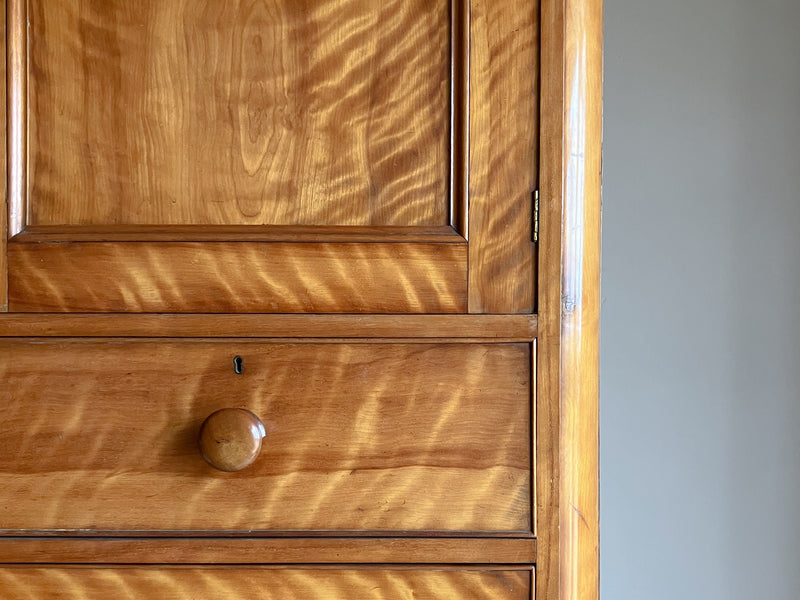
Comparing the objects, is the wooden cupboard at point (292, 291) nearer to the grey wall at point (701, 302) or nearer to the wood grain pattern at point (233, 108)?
the wood grain pattern at point (233, 108)

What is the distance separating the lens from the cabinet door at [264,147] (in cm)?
54

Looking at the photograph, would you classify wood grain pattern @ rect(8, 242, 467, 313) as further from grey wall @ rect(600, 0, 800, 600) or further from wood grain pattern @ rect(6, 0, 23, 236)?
grey wall @ rect(600, 0, 800, 600)

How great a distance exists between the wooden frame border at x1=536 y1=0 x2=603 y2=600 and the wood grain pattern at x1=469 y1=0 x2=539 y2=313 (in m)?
0.01

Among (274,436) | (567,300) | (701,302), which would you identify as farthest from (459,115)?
(701,302)

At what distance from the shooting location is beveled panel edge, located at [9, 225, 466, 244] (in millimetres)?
535

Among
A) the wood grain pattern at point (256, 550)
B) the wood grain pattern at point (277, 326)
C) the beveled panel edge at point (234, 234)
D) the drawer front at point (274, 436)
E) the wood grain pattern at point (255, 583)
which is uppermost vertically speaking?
the beveled panel edge at point (234, 234)

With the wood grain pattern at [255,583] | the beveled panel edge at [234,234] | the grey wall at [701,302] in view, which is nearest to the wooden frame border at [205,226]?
the beveled panel edge at [234,234]

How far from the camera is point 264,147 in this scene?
0.54 metres

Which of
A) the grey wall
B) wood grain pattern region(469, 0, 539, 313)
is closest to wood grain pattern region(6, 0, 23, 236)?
wood grain pattern region(469, 0, 539, 313)

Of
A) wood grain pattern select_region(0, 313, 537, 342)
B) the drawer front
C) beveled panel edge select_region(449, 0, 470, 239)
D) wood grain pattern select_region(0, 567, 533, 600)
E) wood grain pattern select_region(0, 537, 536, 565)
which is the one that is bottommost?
wood grain pattern select_region(0, 567, 533, 600)

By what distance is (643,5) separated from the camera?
997 millimetres

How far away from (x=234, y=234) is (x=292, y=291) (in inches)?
2.1

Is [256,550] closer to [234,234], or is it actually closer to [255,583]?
[255,583]

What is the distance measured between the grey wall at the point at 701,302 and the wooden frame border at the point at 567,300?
0.46 meters
